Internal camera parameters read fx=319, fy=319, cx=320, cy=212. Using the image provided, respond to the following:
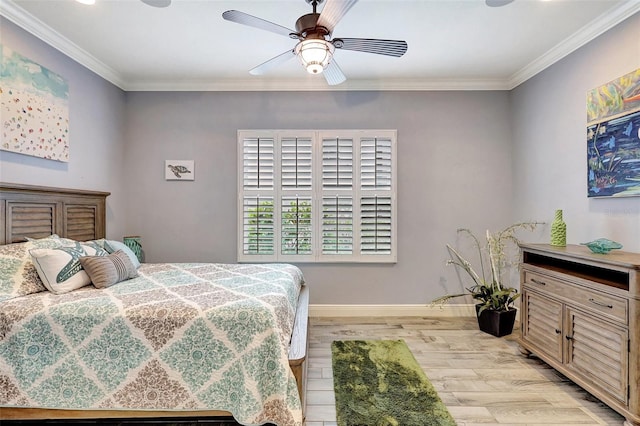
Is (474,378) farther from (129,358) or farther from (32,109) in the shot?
(32,109)

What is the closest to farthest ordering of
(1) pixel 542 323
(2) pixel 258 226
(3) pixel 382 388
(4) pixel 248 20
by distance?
1. (4) pixel 248 20
2. (3) pixel 382 388
3. (1) pixel 542 323
4. (2) pixel 258 226

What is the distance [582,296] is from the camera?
2.20 meters

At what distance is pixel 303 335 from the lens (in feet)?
6.98

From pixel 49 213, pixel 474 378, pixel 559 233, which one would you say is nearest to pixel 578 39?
pixel 559 233

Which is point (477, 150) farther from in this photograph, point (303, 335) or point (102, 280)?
point (102, 280)

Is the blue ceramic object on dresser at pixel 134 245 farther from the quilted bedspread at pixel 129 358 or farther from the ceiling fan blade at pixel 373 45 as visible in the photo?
the ceiling fan blade at pixel 373 45

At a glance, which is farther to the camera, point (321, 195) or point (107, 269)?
point (321, 195)

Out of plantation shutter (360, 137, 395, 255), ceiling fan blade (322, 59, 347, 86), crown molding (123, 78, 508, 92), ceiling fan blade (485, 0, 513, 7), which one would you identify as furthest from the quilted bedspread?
crown molding (123, 78, 508, 92)

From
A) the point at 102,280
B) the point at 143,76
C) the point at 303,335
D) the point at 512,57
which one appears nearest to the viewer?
the point at 303,335

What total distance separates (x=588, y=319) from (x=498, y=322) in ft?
3.80

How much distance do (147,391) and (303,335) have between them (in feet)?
3.09

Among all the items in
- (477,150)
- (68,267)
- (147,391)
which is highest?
(477,150)

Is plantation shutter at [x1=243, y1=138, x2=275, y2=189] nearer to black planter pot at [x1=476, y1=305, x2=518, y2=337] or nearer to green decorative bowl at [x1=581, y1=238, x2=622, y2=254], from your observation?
black planter pot at [x1=476, y1=305, x2=518, y2=337]

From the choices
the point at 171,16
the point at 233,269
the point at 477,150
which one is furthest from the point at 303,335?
the point at 477,150
